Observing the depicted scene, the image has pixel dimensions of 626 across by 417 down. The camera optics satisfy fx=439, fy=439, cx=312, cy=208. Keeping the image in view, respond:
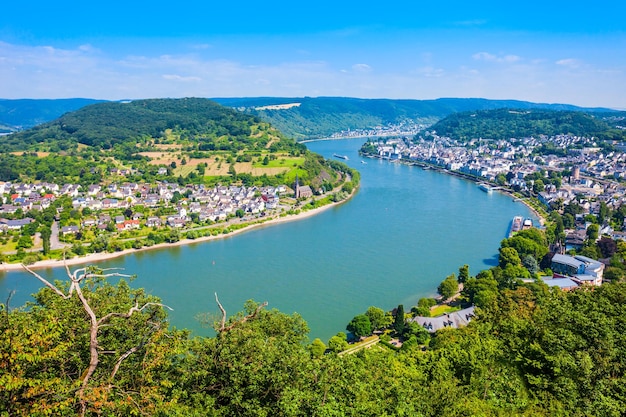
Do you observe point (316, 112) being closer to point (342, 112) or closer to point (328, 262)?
point (342, 112)

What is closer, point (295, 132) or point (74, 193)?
point (74, 193)

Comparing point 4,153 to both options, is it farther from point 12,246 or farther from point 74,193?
point 12,246

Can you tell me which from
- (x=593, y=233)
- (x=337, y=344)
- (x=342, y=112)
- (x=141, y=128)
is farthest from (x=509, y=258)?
(x=342, y=112)

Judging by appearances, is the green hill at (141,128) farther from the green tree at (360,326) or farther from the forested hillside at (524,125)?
the forested hillside at (524,125)

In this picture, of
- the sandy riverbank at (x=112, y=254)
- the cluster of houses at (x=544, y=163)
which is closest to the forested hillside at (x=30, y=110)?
the cluster of houses at (x=544, y=163)

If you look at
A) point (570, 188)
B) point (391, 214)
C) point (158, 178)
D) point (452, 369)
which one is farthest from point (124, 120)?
point (452, 369)
